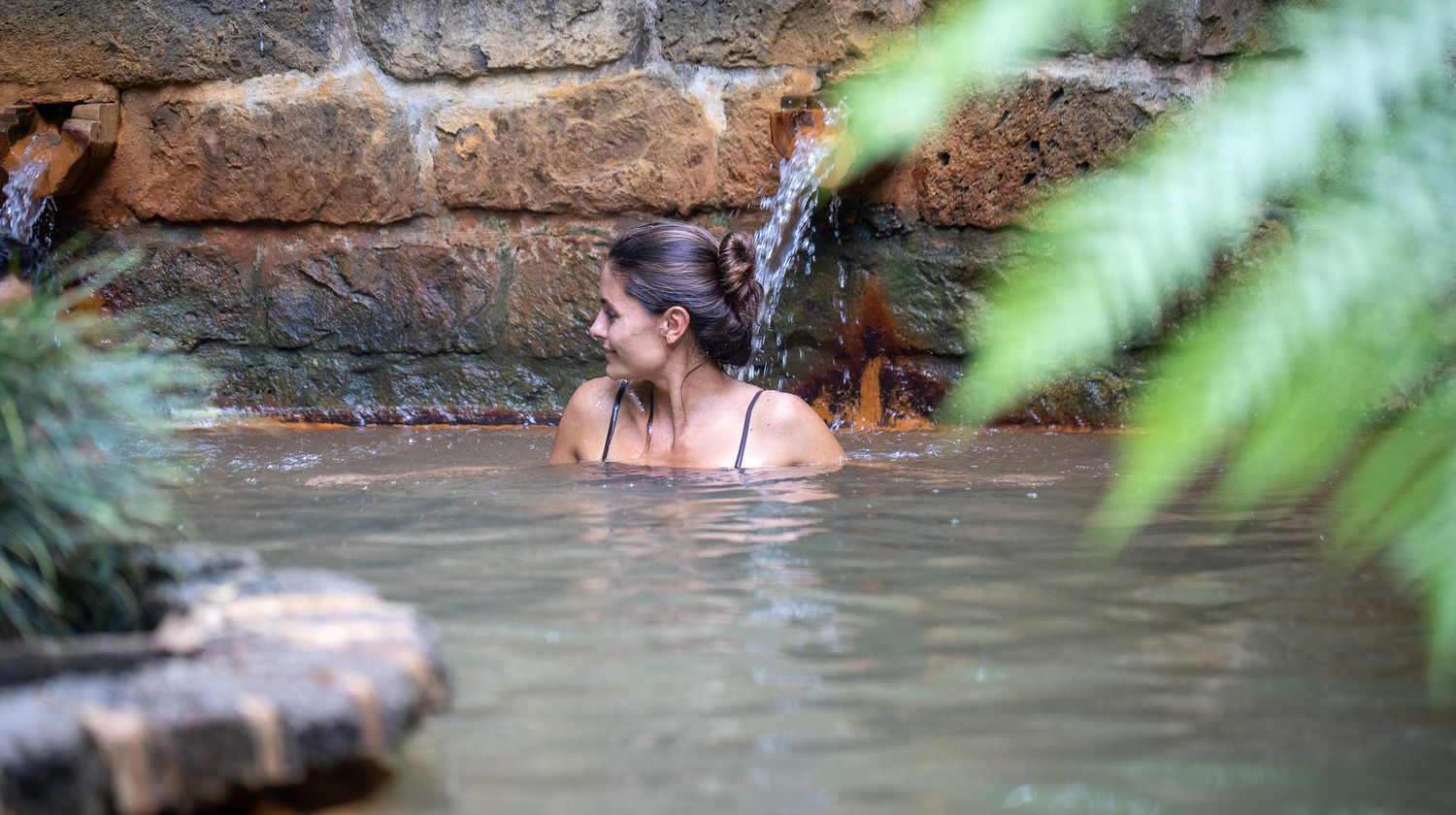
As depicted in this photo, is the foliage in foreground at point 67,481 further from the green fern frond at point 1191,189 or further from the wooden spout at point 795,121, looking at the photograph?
the wooden spout at point 795,121

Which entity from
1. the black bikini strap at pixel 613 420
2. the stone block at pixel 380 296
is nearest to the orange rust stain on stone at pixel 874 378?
the black bikini strap at pixel 613 420

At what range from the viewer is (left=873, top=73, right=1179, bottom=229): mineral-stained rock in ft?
15.9

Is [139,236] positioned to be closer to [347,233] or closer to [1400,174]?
[347,233]

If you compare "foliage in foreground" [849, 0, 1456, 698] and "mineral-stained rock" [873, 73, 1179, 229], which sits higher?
"mineral-stained rock" [873, 73, 1179, 229]

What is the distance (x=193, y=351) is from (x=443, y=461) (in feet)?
6.48

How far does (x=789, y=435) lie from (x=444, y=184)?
7.04 feet

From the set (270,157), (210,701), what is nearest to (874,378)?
(270,157)

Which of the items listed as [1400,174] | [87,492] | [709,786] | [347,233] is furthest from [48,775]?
[347,233]

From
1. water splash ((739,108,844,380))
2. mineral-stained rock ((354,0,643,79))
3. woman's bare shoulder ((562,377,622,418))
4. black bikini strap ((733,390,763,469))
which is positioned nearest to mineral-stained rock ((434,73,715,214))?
mineral-stained rock ((354,0,643,79))

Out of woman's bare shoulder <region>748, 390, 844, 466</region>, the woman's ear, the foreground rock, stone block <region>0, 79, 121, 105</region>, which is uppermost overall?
stone block <region>0, 79, 121, 105</region>

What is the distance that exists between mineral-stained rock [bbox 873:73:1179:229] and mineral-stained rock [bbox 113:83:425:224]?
2248 mm

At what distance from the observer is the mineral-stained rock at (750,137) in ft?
16.8

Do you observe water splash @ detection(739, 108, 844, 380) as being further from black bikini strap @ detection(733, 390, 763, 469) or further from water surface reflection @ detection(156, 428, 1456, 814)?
water surface reflection @ detection(156, 428, 1456, 814)

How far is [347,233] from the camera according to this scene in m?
5.49
